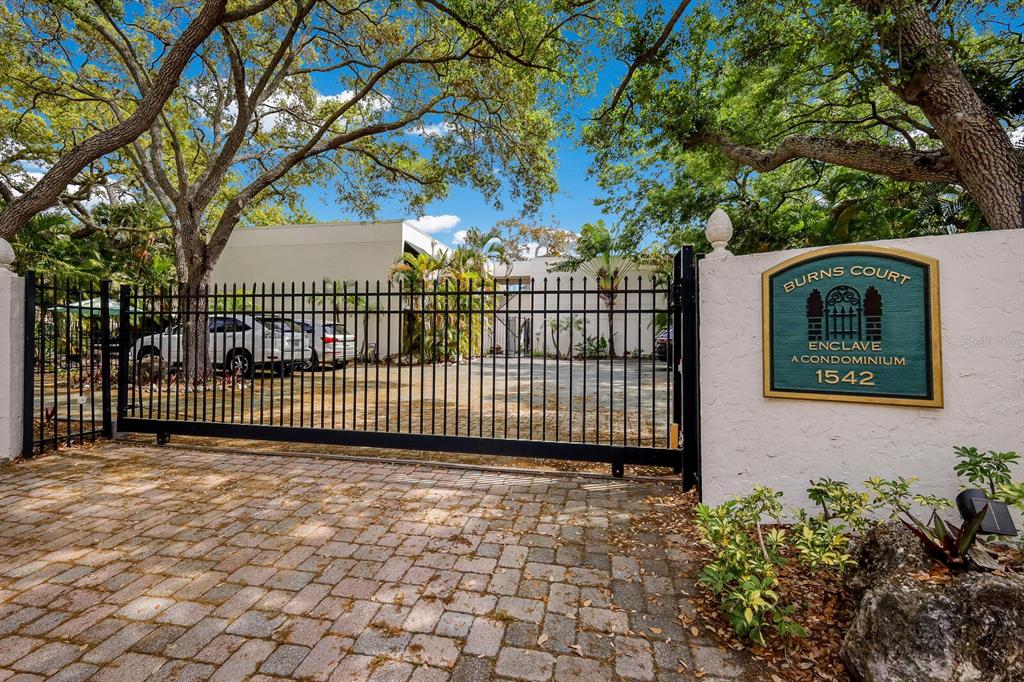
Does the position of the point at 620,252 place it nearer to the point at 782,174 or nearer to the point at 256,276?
the point at 782,174

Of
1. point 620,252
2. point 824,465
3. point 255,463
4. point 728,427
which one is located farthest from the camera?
point 620,252

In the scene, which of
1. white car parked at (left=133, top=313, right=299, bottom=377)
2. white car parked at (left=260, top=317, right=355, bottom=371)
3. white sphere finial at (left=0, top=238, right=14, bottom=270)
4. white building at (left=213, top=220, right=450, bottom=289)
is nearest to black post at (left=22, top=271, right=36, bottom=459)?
white sphere finial at (left=0, top=238, right=14, bottom=270)

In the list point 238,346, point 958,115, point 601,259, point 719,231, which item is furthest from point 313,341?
point 601,259

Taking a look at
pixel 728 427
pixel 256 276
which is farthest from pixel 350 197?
pixel 728 427

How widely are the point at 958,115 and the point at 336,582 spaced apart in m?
8.48

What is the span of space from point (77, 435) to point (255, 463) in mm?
2517

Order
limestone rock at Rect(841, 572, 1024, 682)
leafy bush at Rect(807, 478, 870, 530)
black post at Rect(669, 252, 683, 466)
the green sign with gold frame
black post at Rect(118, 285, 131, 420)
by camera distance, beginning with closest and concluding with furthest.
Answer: limestone rock at Rect(841, 572, 1024, 682), leafy bush at Rect(807, 478, 870, 530), the green sign with gold frame, black post at Rect(669, 252, 683, 466), black post at Rect(118, 285, 131, 420)

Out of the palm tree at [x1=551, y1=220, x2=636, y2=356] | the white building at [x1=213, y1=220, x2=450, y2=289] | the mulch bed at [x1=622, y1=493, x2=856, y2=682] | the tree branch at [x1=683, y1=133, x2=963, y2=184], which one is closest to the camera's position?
the mulch bed at [x1=622, y1=493, x2=856, y2=682]

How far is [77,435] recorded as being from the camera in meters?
5.87

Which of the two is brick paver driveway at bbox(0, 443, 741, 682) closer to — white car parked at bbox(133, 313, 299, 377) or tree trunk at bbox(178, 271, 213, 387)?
tree trunk at bbox(178, 271, 213, 387)

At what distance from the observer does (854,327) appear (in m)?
3.35

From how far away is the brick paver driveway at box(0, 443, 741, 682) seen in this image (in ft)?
7.29

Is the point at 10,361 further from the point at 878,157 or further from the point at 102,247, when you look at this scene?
the point at 102,247

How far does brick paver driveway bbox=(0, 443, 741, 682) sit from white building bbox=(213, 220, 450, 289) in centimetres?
1453
